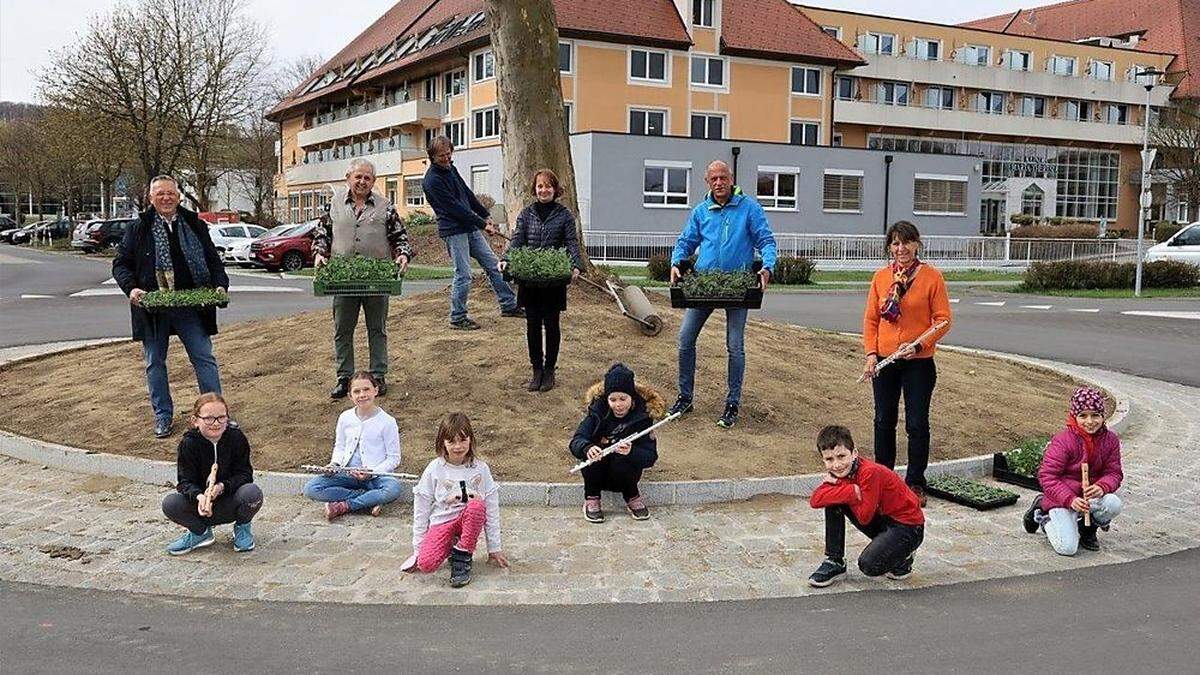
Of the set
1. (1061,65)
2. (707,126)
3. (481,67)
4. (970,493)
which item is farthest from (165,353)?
(1061,65)

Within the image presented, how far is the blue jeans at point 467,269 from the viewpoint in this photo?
384 inches

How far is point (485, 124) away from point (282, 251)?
14519 millimetres

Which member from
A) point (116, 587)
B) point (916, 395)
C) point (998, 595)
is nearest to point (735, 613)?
point (998, 595)

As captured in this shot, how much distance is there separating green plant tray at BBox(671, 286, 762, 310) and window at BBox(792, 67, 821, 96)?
4529 centimetres

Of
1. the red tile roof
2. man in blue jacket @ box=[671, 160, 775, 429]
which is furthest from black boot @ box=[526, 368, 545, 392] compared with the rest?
the red tile roof

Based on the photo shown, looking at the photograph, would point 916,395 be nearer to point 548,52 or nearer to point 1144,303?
point 548,52

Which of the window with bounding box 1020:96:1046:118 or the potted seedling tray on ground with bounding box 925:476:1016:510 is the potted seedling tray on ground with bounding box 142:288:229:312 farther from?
the window with bounding box 1020:96:1046:118

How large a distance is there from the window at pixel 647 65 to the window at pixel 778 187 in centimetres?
862

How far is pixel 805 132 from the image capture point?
51.7 metres

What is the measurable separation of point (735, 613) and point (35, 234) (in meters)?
75.5

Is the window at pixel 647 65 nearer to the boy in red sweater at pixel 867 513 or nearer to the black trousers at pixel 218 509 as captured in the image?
the black trousers at pixel 218 509

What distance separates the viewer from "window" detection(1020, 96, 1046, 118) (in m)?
65.7

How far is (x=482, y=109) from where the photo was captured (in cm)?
4616

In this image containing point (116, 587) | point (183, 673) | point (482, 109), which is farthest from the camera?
point (482, 109)
